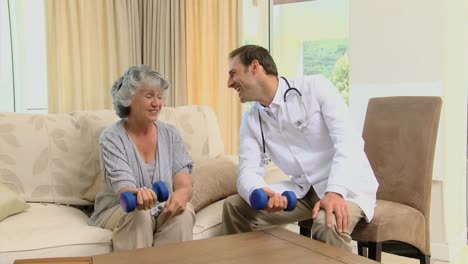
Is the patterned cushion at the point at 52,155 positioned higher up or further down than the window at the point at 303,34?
further down

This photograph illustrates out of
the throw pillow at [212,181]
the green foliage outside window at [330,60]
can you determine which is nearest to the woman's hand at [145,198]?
the throw pillow at [212,181]

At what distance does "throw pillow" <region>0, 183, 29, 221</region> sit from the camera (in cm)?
197

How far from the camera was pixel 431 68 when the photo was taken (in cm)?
288

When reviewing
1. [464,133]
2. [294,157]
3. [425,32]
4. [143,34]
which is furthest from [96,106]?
[464,133]

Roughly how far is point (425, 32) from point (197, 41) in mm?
1823

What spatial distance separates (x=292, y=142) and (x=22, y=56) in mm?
2372

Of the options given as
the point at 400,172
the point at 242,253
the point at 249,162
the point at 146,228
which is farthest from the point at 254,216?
the point at 400,172

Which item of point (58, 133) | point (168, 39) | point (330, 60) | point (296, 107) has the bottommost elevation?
point (58, 133)

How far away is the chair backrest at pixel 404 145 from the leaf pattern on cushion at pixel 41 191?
1550 mm

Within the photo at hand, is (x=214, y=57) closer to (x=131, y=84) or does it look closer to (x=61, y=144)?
(x=61, y=144)

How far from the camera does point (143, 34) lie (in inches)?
160

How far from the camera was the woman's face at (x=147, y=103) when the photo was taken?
202 centimetres

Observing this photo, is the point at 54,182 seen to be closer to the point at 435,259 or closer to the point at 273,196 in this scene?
the point at 273,196

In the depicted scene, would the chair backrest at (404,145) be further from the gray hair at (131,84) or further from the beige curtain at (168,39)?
the beige curtain at (168,39)
